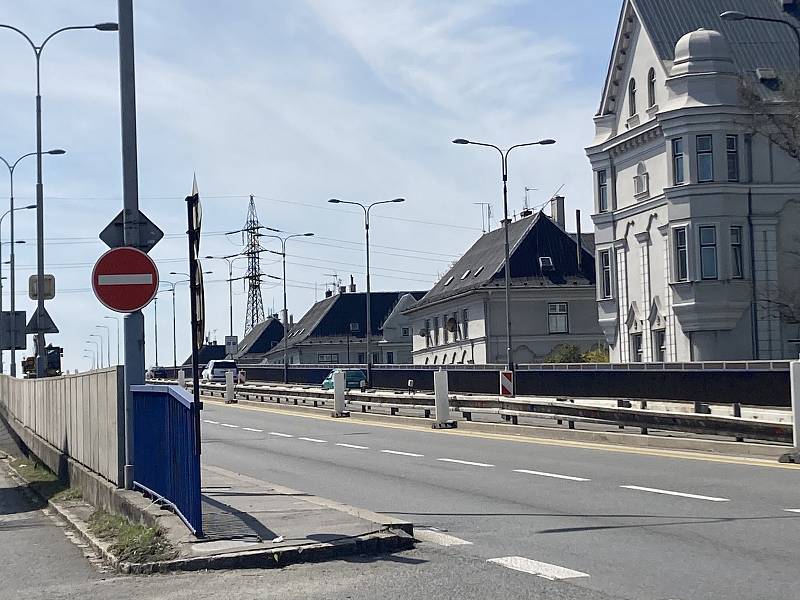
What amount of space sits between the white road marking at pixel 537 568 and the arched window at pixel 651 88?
4171 centimetres

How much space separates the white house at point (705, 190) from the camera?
45.6 meters

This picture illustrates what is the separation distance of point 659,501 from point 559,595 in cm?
540

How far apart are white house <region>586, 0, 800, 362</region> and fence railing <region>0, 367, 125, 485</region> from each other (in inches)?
1104

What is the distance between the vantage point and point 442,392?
2909 cm

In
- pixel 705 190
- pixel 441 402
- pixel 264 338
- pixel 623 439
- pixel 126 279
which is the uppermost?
pixel 705 190

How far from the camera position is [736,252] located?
4631 cm

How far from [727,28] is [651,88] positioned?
4.92 m

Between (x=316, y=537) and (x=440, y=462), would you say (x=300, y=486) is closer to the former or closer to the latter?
(x=440, y=462)

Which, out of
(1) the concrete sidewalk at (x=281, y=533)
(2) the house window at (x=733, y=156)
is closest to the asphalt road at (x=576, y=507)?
(1) the concrete sidewalk at (x=281, y=533)

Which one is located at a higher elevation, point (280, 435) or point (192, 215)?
point (192, 215)

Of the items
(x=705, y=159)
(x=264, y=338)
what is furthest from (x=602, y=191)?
(x=264, y=338)

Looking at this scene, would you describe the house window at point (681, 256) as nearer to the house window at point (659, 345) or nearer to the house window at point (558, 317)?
the house window at point (659, 345)

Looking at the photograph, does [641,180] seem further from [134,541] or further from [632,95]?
[134,541]

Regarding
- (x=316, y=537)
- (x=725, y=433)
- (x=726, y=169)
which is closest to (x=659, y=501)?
(x=316, y=537)
